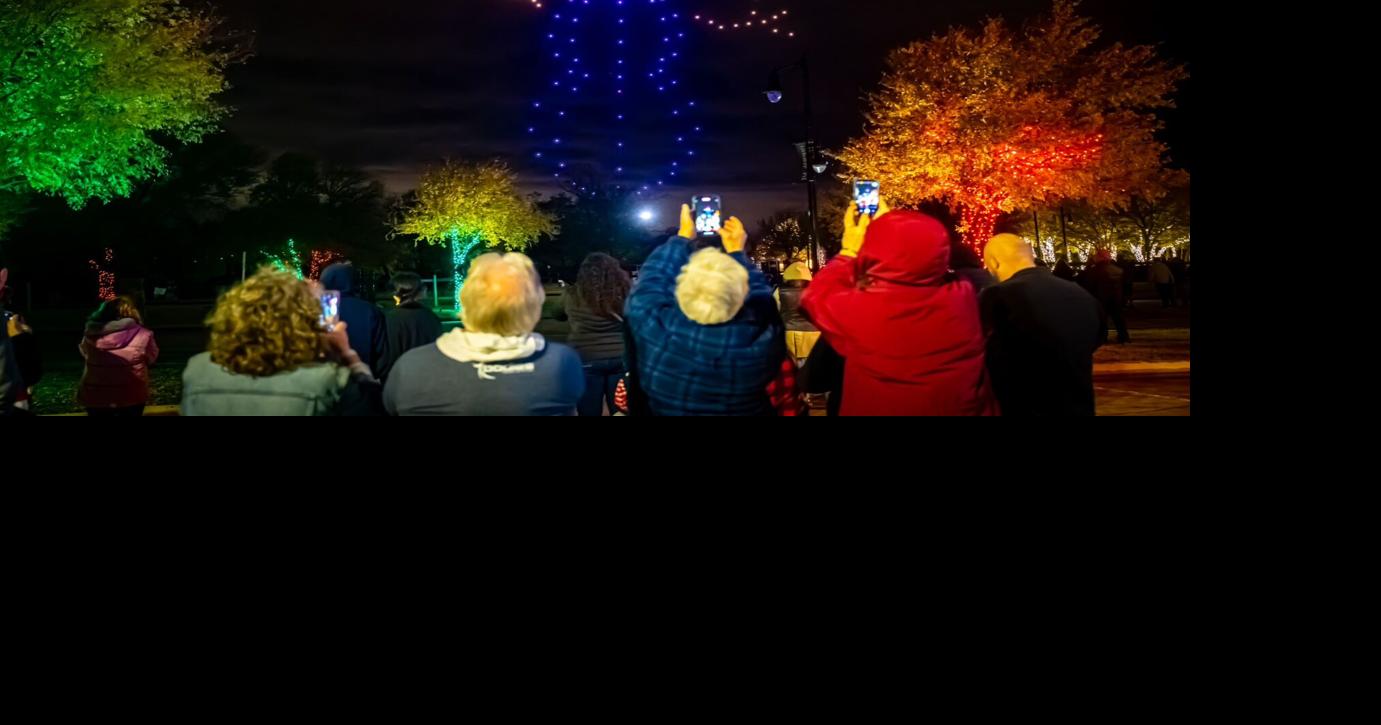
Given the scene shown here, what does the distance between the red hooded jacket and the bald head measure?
797mm

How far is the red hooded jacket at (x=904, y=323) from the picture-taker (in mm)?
4418

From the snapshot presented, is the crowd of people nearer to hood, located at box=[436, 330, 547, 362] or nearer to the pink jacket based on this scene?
hood, located at box=[436, 330, 547, 362]

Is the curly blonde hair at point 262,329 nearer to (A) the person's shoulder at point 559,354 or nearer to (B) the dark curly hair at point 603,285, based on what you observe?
(A) the person's shoulder at point 559,354

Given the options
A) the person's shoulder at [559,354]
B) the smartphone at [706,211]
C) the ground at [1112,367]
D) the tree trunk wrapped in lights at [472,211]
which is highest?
the tree trunk wrapped in lights at [472,211]

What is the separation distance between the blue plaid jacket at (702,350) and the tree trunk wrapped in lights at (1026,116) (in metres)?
20.8

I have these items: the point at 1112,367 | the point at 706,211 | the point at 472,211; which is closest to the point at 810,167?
the point at 1112,367

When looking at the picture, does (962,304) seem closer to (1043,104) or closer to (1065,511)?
(1065,511)

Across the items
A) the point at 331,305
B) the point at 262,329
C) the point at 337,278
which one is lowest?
the point at 262,329

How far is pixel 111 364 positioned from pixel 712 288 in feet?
15.4

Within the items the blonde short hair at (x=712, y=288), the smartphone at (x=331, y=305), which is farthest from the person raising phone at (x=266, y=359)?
the blonde short hair at (x=712, y=288)

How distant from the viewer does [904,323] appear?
4504mm

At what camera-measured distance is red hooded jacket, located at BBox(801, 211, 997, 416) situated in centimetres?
442

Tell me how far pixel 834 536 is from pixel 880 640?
96cm

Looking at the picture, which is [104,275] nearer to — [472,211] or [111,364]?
[472,211]
